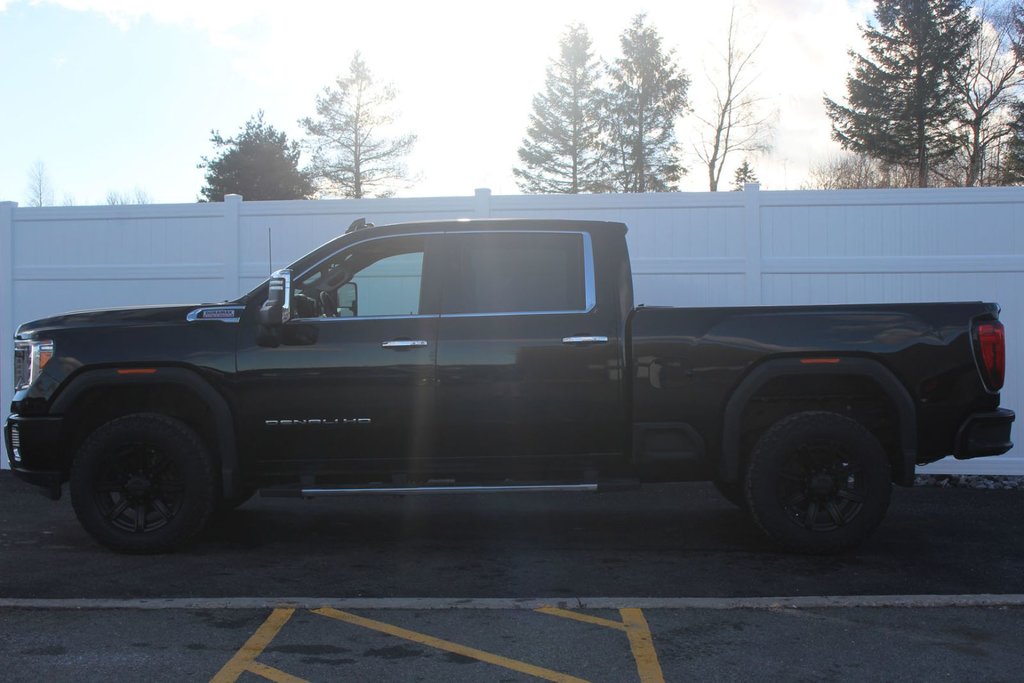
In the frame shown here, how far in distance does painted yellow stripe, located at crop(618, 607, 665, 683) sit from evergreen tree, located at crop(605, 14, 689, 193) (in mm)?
38081

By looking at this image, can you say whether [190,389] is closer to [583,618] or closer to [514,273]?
[514,273]

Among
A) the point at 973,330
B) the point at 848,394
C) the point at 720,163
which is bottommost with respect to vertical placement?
the point at 848,394

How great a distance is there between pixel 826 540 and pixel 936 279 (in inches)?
164

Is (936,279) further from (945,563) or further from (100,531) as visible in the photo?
(100,531)

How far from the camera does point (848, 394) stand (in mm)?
6250

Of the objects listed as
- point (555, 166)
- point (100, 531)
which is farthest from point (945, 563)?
point (555, 166)

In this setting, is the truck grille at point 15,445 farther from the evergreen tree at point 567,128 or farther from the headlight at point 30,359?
the evergreen tree at point 567,128

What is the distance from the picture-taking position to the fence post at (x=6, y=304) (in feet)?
32.9

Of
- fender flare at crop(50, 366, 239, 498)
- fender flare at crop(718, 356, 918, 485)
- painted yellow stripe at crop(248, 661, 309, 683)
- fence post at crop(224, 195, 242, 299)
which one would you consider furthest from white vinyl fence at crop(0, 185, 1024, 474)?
painted yellow stripe at crop(248, 661, 309, 683)

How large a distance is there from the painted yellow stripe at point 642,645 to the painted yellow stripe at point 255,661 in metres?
1.40

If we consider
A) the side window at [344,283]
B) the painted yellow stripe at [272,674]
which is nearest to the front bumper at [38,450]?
the side window at [344,283]

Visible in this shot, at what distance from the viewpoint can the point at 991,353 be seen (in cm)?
608

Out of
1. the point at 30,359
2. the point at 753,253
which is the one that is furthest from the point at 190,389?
the point at 753,253

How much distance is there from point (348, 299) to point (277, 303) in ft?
2.06
